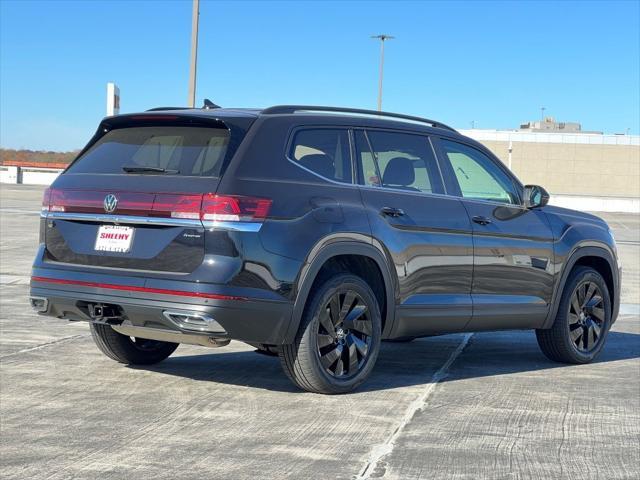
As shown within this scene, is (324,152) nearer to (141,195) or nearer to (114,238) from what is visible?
(141,195)

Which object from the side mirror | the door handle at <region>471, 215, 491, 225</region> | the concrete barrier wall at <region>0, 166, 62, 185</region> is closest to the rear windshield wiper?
the door handle at <region>471, 215, 491, 225</region>

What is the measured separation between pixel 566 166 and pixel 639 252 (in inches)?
2913

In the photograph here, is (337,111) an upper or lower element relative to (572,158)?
lower

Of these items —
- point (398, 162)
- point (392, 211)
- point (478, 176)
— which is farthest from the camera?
point (478, 176)

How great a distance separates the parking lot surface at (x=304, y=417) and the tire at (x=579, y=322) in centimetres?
15

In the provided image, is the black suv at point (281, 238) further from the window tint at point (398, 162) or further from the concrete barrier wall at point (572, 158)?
the concrete barrier wall at point (572, 158)

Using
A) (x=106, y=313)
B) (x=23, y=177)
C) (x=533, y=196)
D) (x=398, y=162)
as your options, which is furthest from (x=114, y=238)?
(x=23, y=177)

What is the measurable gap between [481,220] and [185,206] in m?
2.57

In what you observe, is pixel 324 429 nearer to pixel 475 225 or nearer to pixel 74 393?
pixel 74 393

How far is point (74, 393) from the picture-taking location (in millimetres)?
6590

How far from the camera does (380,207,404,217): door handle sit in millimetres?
6906

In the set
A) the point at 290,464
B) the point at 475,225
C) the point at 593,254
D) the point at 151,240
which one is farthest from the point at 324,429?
the point at 593,254

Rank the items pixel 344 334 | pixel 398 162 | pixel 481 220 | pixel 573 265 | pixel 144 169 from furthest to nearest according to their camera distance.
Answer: pixel 573 265
pixel 481 220
pixel 398 162
pixel 344 334
pixel 144 169

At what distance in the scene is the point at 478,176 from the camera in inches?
314
